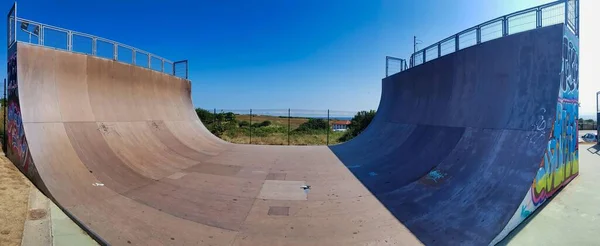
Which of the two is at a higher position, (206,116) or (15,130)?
(206,116)

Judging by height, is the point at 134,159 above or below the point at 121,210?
above

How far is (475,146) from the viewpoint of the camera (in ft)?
20.7

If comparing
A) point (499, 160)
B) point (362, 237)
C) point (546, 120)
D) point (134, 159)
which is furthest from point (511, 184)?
point (134, 159)

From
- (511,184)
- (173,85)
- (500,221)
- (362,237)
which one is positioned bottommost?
(362,237)

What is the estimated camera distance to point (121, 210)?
15.8ft

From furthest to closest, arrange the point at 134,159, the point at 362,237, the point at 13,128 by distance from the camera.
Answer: the point at 134,159 < the point at 13,128 < the point at 362,237

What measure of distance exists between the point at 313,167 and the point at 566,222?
6074 mm

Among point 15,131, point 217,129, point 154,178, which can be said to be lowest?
point 154,178

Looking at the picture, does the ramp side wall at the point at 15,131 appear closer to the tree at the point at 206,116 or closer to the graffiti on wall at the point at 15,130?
the graffiti on wall at the point at 15,130

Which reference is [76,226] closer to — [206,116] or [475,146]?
[475,146]

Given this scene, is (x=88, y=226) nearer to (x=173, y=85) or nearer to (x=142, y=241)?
(x=142, y=241)

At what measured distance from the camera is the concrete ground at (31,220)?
11.9ft

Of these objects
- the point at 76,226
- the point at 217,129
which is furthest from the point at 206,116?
the point at 76,226

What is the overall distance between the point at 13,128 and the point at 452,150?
11.4 metres
